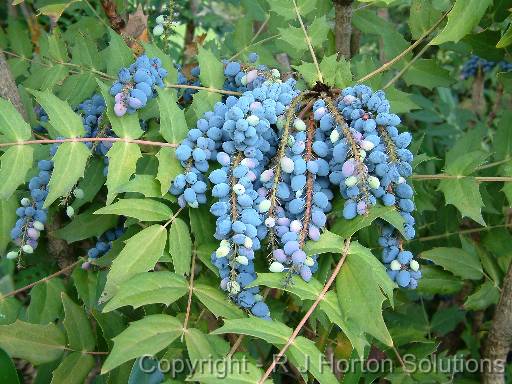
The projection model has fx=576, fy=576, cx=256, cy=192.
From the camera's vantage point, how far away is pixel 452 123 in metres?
2.39

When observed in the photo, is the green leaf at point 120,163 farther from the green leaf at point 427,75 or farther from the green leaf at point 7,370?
the green leaf at point 427,75

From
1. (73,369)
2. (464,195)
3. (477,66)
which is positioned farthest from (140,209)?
(477,66)

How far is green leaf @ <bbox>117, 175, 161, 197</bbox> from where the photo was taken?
978mm

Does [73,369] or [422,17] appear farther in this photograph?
[422,17]

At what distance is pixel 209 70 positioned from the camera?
1.17m


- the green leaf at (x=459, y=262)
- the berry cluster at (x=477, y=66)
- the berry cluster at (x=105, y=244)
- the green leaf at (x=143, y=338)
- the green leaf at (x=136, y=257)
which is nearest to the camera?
the green leaf at (x=143, y=338)

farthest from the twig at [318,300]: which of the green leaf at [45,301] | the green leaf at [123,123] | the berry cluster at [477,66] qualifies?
the berry cluster at [477,66]

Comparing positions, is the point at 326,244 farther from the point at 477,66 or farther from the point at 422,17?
the point at 477,66

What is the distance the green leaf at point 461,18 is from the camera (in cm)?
105

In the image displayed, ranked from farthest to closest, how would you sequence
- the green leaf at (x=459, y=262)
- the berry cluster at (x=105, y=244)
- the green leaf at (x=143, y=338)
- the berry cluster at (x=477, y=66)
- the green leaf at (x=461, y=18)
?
1. the berry cluster at (x=477, y=66)
2. the green leaf at (x=459, y=262)
3. the berry cluster at (x=105, y=244)
4. the green leaf at (x=461, y=18)
5. the green leaf at (x=143, y=338)

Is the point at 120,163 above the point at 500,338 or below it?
above

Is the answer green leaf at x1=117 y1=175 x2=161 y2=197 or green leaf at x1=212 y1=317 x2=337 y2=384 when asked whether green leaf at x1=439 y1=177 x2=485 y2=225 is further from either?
green leaf at x1=117 y1=175 x2=161 y2=197

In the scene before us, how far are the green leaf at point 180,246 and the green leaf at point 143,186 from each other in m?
0.06

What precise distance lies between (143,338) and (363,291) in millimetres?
345
